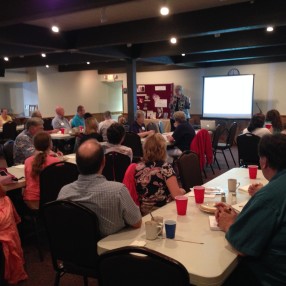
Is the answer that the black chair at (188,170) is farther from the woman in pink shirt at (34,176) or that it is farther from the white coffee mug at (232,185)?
the woman in pink shirt at (34,176)

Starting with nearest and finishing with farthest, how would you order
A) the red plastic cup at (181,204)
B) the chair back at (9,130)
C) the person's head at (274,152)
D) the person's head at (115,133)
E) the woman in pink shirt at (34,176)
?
the person's head at (274,152) → the red plastic cup at (181,204) → the woman in pink shirt at (34,176) → the person's head at (115,133) → the chair back at (9,130)

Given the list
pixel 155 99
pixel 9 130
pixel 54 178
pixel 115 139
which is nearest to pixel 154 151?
pixel 54 178

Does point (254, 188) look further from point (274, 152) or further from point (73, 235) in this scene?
point (73, 235)

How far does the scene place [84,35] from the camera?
20.3 feet

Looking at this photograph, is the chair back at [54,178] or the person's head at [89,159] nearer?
the person's head at [89,159]

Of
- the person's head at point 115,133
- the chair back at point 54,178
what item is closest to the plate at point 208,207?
the chair back at point 54,178

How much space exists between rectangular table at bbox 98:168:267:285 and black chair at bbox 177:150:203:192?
2.56ft

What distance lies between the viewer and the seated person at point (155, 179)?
7.88 feet

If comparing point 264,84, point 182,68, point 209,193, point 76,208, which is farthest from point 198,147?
point 182,68

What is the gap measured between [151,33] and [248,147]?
2379mm

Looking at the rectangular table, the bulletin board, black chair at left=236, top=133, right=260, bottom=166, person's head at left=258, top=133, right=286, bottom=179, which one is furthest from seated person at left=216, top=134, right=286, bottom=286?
the bulletin board

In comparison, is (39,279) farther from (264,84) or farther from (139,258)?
(264,84)

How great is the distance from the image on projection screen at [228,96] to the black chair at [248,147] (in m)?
4.44

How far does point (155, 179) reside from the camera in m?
2.41
